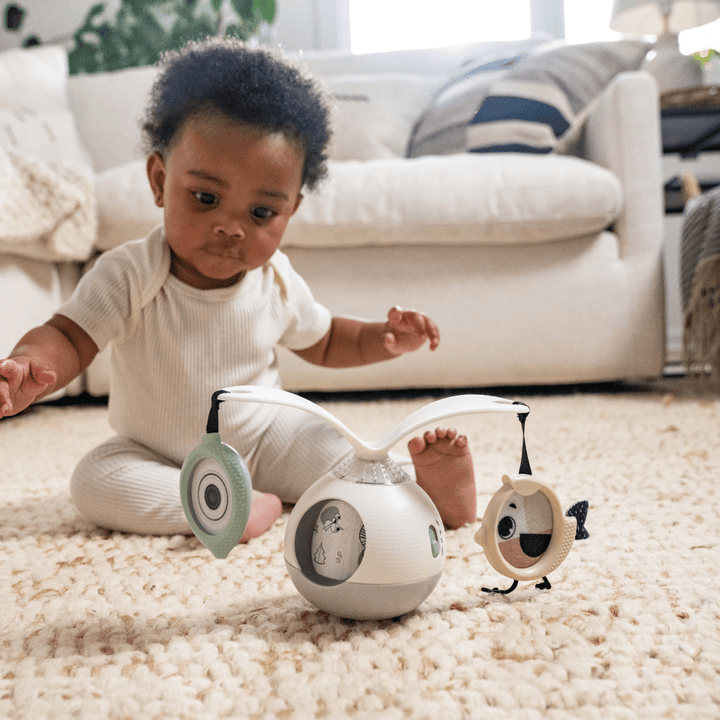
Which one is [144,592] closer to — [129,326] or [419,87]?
[129,326]

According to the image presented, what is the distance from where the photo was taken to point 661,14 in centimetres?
223

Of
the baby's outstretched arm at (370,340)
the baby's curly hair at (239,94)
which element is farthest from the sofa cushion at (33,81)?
the baby's outstretched arm at (370,340)

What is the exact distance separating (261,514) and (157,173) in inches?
15.1

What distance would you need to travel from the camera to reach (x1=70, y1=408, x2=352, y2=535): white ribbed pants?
26.3 inches

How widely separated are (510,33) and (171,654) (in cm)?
302

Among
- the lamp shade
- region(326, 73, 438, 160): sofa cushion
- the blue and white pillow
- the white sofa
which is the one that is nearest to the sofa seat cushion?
the white sofa

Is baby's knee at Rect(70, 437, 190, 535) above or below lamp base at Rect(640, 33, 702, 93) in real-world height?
below

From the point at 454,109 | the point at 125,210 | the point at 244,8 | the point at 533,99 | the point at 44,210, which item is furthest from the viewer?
the point at 244,8

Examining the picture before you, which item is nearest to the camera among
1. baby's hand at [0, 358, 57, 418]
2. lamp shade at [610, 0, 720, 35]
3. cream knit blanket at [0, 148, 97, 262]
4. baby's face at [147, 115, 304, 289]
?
baby's hand at [0, 358, 57, 418]

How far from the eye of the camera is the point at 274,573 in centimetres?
56

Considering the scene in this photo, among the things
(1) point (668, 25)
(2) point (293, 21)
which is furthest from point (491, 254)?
(2) point (293, 21)

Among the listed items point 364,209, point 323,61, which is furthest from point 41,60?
point 364,209

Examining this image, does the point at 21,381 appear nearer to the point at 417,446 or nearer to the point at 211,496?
the point at 211,496

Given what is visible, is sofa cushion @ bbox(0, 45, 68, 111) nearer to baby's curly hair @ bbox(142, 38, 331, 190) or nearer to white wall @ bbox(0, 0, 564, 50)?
white wall @ bbox(0, 0, 564, 50)
